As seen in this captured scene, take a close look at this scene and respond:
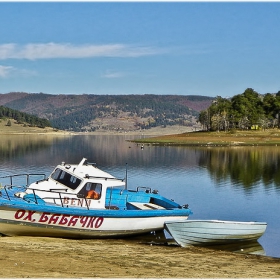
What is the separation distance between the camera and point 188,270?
764 inches

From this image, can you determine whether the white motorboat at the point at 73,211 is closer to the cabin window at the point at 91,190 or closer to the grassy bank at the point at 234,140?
the cabin window at the point at 91,190

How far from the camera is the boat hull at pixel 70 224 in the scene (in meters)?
25.5

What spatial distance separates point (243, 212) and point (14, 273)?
81.3ft

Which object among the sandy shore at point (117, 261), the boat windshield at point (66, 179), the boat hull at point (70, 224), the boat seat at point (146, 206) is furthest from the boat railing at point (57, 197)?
the boat seat at point (146, 206)

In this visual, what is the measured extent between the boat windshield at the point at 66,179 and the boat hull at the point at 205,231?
5756mm

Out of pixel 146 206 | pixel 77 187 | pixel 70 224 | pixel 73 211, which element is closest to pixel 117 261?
pixel 73 211

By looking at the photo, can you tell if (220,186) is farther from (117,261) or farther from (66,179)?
(117,261)

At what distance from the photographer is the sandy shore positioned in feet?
58.7

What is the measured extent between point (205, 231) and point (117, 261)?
6.99 meters

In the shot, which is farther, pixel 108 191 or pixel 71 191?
pixel 108 191

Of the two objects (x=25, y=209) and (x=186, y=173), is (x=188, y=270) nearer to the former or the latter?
(x=25, y=209)

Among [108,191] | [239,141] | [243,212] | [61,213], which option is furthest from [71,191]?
[239,141]

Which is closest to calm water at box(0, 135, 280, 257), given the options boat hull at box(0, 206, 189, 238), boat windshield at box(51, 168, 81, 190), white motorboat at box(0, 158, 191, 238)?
boat hull at box(0, 206, 189, 238)

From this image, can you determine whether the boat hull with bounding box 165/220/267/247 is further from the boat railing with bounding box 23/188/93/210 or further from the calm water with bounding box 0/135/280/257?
the boat railing with bounding box 23/188/93/210
